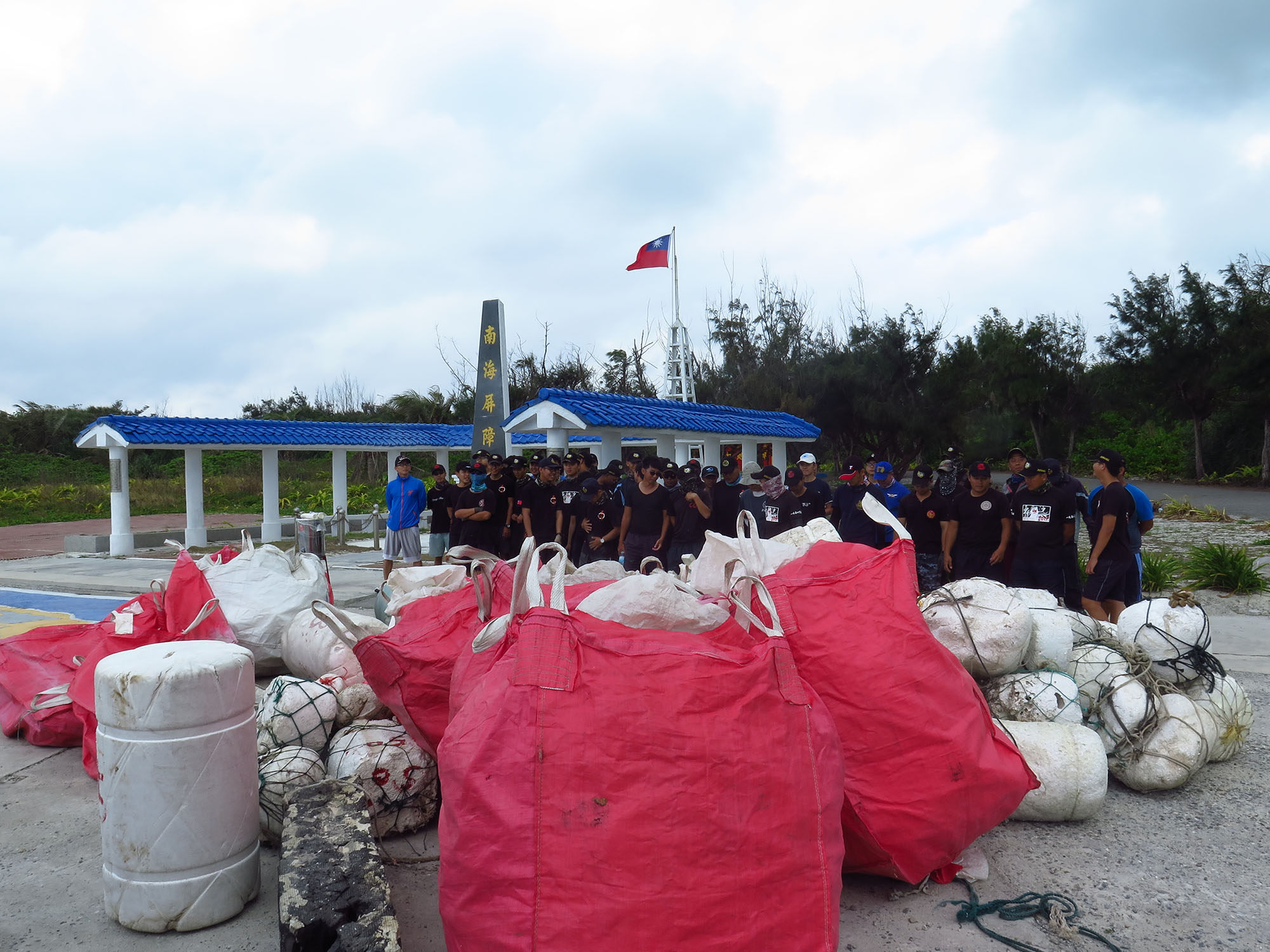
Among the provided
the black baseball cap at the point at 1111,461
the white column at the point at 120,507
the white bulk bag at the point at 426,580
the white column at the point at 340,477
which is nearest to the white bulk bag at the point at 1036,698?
the white bulk bag at the point at 426,580

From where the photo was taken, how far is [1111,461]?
224 inches

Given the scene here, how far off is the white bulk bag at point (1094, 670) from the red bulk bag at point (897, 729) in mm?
1034

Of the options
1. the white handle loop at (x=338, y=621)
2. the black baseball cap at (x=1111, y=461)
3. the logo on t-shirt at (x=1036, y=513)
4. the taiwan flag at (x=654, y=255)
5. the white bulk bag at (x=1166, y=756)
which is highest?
the taiwan flag at (x=654, y=255)

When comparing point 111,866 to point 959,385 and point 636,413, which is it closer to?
point 636,413

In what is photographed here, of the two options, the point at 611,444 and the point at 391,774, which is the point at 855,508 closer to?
the point at 391,774

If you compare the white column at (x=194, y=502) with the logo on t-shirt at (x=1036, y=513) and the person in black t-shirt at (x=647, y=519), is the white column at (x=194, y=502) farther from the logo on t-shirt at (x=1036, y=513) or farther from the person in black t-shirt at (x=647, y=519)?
the logo on t-shirt at (x=1036, y=513)

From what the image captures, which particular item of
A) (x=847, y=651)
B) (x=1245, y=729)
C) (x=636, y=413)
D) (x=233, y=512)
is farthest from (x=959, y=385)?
(x=847, y=651)

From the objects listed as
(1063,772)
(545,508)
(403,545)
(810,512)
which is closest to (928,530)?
(810,512)

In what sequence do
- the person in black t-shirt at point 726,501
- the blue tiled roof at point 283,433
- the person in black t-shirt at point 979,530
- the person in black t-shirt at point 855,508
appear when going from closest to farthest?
the person in black t-shirt at point 979,530
the person in black t-shirt at point 855,508
the person in black t-shirt at point 726,501
the blue tiled roof at point 283,433

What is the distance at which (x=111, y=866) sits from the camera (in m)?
2.58

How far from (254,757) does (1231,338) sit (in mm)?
29748

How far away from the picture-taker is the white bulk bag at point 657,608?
2631 millimetres

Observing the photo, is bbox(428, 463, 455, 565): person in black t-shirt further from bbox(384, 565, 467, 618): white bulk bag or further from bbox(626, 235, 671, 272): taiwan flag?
bbox(626, 235, 671, 272): taiwan flag

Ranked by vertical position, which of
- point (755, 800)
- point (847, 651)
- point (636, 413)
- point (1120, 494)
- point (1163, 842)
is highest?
point (636, 413)
